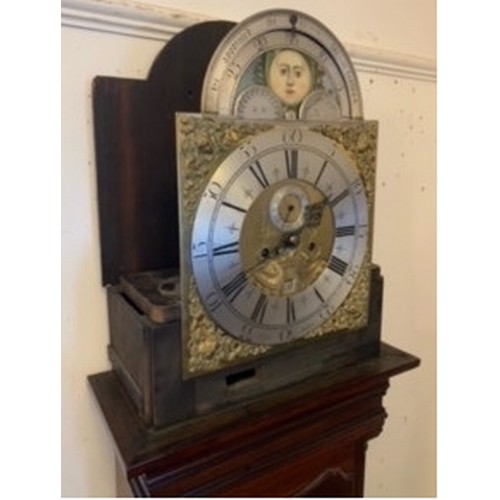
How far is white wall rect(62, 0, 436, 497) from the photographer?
26.8 inches

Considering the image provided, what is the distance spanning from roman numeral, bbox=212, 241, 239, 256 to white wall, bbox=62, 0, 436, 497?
24cm

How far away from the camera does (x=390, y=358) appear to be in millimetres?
769

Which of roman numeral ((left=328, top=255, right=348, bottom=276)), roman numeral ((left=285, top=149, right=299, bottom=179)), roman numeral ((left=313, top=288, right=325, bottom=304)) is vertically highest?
roman numeral ((left=285, top=149, right=299, bottom=179))

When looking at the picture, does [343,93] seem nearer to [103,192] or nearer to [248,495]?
[103,192]

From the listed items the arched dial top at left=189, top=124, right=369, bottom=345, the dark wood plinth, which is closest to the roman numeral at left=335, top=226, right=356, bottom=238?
the arched dial top at left=189, top=124, right=369, bottom=345

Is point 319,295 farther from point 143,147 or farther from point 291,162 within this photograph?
point 143,147

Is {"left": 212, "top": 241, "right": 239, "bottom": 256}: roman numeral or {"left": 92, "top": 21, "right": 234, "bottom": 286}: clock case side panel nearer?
{"left": 212, "top": 241, "right": 239, "bottom": 256}: roman numeral

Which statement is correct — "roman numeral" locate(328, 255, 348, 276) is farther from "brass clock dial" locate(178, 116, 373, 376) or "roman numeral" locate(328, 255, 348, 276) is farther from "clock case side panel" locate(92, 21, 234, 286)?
"clock case side panel" locate(92, 21, 234, 286)

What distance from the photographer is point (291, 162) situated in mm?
614

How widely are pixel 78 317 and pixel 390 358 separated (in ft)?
1.70

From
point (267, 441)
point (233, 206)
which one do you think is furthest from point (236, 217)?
point (267, 441)

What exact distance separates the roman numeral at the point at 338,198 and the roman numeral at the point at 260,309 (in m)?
0.17

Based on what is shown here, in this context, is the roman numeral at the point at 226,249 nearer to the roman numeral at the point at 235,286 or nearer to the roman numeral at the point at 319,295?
the roman numeral at the point at 235,286

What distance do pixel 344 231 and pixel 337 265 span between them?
0.05 meters
